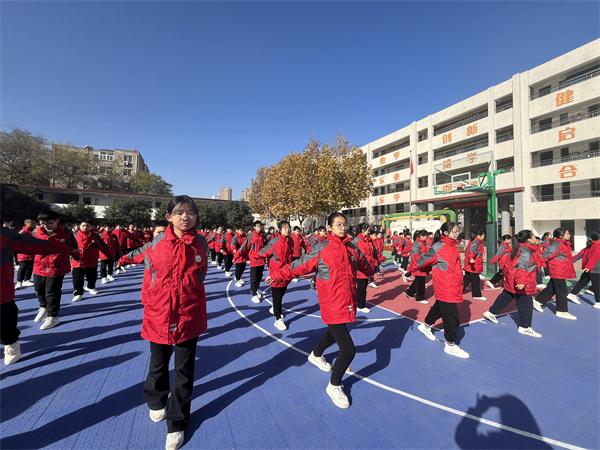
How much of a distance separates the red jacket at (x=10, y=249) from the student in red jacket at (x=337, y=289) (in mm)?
3234

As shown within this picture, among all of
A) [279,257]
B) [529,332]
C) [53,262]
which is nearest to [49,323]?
[53,262]

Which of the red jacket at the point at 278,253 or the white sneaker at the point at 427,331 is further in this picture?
the red jacket at the point at 278,253

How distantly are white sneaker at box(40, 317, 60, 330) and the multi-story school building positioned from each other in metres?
16.0

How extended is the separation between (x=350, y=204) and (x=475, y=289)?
18.8m

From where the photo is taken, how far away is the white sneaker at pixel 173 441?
7.52 ft

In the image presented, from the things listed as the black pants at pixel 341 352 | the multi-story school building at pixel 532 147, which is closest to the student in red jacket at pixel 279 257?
the black pants at pixel 341 352

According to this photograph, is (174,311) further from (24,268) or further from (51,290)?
(24,268)

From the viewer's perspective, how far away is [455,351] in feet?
13.5

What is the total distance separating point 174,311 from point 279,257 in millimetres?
3082

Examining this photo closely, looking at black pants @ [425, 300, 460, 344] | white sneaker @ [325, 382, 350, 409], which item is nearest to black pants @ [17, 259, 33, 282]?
white sneaker @ [325, 382, 350, 409]

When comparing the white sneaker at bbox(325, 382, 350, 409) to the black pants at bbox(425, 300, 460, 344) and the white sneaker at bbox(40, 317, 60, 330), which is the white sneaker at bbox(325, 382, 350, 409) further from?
the white sneaker at bbox(40, 317, 60, 330)

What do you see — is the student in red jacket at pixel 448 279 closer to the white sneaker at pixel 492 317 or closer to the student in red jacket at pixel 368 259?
the student in red jacket at pixel 368 259

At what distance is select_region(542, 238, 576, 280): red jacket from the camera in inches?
237

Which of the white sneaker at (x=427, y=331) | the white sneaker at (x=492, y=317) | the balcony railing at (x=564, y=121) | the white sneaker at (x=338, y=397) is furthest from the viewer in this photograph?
the balcony railing at (x=564, y=121)
